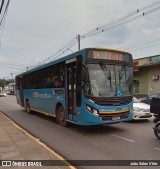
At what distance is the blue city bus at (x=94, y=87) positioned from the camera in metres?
9.21

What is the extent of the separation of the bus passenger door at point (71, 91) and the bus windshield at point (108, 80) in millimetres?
1154

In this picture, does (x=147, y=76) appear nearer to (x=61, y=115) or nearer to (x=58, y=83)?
(x=58, y=83)

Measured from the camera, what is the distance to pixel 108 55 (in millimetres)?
9883

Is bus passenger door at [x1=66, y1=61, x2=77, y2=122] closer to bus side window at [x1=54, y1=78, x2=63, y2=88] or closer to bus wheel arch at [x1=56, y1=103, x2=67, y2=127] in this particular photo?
bus wheel arch at [x1=56, y1=103, x2=67, y2=127]

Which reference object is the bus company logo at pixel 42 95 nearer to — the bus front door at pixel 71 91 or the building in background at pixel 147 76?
the bus front door at pixel 71 91

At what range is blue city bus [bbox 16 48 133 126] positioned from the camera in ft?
30.2

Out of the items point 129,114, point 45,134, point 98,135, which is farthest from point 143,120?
point 45,134

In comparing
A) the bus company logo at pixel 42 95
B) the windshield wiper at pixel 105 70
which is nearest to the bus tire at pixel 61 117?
the bus company logo at pixel 42 95

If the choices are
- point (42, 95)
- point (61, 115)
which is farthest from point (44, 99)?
point (61, 115)

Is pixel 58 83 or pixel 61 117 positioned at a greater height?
pixel 58 83

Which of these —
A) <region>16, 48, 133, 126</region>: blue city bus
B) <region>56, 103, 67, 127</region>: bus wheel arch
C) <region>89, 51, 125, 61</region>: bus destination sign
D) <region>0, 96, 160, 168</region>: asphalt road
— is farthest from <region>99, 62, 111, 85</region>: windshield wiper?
<region>56, 103, 67, 127</region>: bus wheel arch

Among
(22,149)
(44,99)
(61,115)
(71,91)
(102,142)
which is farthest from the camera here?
(44,99)

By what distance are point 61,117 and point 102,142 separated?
3.76 m

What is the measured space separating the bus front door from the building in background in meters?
17.1
